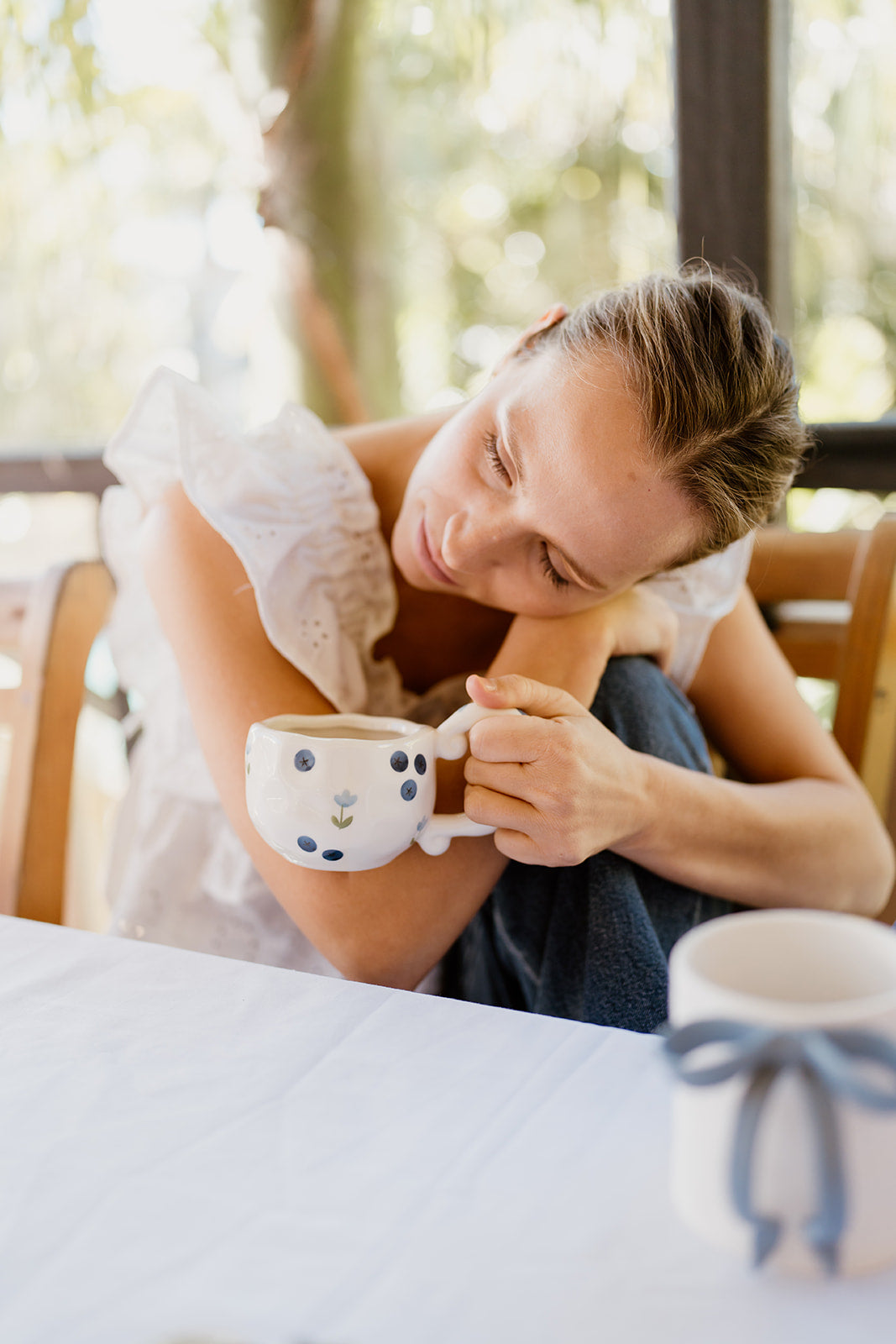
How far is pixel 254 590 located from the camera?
3.03 feet

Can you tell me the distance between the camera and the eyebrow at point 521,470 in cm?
86

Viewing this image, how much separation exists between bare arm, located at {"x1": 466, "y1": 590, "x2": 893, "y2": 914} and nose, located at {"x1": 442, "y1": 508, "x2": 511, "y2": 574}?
0.54 feet

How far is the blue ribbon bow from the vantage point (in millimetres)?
365

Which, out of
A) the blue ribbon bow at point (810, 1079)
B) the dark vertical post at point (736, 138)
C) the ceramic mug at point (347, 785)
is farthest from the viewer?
the dark vertical post at point (736, 138)

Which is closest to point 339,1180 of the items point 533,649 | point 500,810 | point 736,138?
point 500,810

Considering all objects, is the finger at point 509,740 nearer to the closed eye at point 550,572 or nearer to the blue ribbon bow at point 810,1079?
the closed eye at point 550,572

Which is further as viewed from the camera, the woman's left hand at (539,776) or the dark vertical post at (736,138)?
the dark vertical post at (736,138)

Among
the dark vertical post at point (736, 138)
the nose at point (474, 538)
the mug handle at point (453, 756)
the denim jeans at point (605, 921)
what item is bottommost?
the denim jeans at point (605, 921)

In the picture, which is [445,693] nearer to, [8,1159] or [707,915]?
[707,915]

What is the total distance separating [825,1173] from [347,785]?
37cm

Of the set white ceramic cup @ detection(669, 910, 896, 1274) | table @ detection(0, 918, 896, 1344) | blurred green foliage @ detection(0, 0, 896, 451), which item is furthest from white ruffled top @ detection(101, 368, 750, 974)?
blurred green foliage @ detection(0, 0, 896, 451)

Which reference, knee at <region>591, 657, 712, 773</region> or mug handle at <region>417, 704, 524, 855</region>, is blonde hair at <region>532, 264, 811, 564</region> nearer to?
knee at <region>591, 657, 712, 773</region>

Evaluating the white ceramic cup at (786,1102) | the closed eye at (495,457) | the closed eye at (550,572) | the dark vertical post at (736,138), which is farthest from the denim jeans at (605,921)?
the dark vertical post at (736,138)

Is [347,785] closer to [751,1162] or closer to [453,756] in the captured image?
[453,756]
